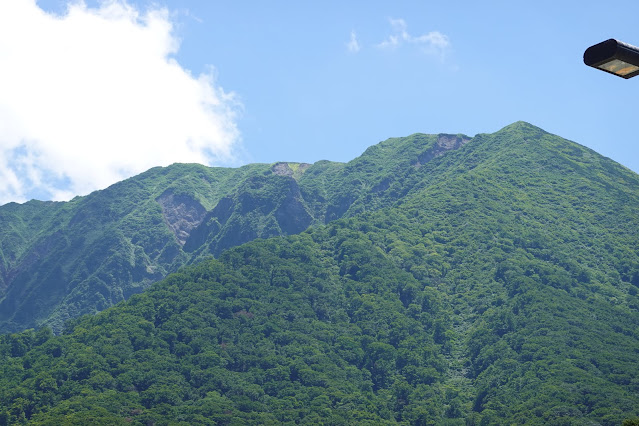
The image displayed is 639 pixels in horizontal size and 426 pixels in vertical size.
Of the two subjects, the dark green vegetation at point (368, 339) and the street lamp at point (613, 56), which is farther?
the dark green vegetation at point (368, 339)

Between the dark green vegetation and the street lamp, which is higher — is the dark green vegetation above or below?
above

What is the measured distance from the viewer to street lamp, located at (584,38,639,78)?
841cm

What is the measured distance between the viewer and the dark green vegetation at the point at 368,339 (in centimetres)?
12288

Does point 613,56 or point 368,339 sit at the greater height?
point 368,339

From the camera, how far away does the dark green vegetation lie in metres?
123

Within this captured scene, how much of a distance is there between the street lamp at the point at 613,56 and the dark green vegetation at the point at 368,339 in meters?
110

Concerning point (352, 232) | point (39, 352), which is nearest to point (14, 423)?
point (39, 352)

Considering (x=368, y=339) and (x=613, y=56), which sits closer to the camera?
(x=613, y=56)

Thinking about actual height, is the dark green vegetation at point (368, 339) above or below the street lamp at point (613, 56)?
above

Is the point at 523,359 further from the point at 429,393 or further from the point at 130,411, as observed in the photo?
the point at 130,411

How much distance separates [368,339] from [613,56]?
145467mm

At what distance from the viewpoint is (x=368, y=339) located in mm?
151625

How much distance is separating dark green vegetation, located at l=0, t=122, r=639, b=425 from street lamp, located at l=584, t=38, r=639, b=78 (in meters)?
110

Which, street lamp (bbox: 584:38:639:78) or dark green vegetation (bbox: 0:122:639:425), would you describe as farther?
dark green vegetation (bbox: 0:122:639:425)
